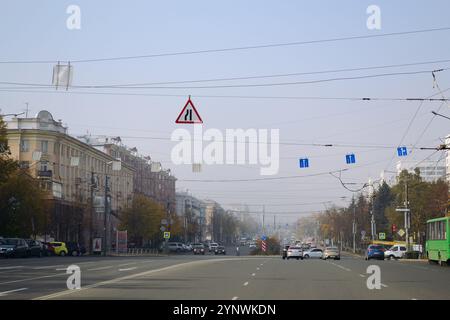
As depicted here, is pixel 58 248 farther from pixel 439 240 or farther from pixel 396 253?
pixel 439 240

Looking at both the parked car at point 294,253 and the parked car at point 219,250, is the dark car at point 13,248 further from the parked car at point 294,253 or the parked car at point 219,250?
the parked car at point 219,250

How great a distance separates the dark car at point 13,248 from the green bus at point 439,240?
33.8m

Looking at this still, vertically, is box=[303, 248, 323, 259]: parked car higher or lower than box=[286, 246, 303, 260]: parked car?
lower

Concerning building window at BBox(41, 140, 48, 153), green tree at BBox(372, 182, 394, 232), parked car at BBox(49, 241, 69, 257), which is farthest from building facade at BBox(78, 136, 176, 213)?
green tree at BBox(372, 182, 394, 232)

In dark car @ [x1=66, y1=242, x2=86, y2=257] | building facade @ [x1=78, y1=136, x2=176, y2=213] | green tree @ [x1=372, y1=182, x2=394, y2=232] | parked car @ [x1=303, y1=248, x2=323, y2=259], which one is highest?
building facade @ [x1=78, y1=136, x2=176, y2=213]

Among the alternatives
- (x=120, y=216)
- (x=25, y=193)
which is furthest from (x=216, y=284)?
(x=120, y=216)

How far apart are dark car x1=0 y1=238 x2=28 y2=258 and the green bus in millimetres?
33765

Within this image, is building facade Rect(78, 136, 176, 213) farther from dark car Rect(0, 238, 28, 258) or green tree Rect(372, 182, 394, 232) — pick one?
dark car Rect(0, 238, 28, 258)

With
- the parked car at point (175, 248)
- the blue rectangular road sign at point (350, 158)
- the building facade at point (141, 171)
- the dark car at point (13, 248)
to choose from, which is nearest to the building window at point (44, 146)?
the building facade at point (141, 171)

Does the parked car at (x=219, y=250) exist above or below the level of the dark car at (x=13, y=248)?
below

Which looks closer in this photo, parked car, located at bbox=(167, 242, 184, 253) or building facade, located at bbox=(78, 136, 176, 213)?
parked car, located at bbox=(167, 242, 184, 253)

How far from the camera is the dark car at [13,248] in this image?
56.0 meters

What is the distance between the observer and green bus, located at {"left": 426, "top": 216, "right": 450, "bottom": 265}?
140 feet
